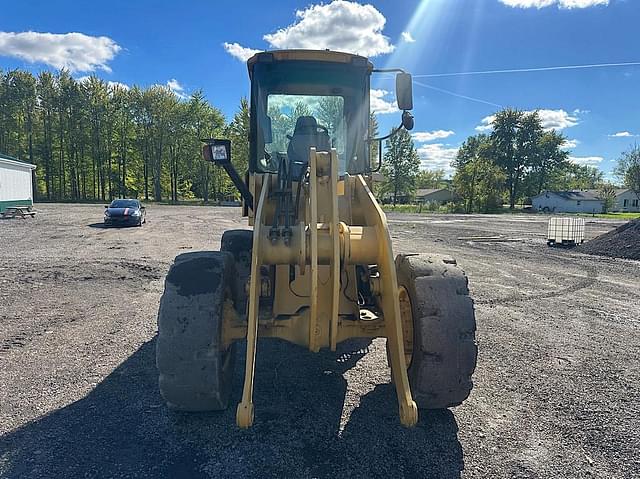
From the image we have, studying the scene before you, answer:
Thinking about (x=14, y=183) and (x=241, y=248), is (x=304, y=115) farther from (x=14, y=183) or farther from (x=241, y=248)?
(x=14, y=183)

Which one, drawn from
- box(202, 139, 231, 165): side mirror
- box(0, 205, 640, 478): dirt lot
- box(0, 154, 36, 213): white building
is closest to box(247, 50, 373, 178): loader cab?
box(202, 139, 231, 165): side mirror

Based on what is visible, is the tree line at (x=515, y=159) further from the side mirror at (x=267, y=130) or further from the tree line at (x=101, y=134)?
the side mirror at (x=267, y=130)

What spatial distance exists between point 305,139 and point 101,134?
5677 centimetres

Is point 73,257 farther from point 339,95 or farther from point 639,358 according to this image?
point 639,358

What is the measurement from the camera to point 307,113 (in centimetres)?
509

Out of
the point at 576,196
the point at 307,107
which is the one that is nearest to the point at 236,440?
the point at 307,107

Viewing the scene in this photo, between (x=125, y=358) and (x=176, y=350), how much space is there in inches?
84.6

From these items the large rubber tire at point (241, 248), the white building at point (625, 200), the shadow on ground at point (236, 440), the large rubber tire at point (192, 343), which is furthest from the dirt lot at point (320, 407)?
the white building at point (625, 200)

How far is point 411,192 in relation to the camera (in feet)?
258

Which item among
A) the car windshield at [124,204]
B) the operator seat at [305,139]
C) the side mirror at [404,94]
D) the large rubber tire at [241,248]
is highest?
the side mirror at [404,94]

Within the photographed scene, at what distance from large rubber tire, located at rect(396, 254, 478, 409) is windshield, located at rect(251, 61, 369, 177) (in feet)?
5.91

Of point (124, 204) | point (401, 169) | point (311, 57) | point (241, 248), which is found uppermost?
point (401, 169)

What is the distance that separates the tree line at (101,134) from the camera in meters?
50.8

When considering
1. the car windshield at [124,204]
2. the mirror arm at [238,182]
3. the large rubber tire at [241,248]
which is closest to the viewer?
the mirror arm at [238,182]
